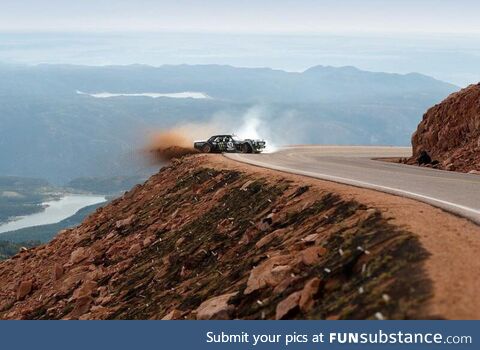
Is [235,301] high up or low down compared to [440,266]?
down

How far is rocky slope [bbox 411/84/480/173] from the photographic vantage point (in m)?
31.2

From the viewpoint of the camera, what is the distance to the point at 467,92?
34.9 metres

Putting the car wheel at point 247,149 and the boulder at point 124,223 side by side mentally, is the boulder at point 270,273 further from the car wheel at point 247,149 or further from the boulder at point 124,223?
the car wheel at point 247,149

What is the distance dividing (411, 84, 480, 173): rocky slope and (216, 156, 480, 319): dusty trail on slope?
1418cm

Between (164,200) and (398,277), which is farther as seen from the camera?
(164,200)

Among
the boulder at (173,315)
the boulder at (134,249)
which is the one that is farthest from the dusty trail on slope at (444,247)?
the boulder at (134,249)

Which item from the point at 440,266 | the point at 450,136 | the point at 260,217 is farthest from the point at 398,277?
the point at 450,136

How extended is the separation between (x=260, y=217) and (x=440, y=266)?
9.41 m

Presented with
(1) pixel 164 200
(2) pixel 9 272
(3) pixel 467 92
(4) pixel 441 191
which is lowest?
(2) pixel 9 272

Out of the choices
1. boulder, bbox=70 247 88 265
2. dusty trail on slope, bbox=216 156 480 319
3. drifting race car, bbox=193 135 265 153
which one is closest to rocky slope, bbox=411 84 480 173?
drifting race car, bbox=193 135 265 153

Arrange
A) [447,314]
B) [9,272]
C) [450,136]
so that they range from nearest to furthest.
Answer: [447,314], [9,272], [450,136]

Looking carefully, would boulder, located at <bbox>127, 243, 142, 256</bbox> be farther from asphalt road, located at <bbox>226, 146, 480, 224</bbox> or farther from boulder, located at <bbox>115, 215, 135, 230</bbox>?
asphalt road, located at <bbox>226, 146, 480, 224</bbox>

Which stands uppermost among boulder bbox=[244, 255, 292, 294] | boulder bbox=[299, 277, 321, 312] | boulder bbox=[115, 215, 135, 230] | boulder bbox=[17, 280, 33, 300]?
boulder bbox=[299, 277, 321, 312]
